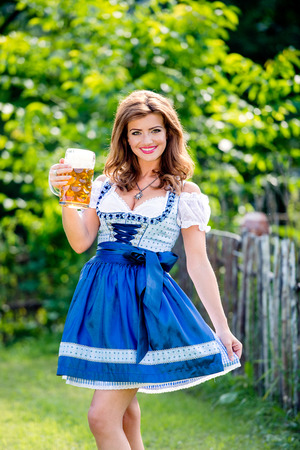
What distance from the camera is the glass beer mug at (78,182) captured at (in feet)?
7.95

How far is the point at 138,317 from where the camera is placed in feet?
7.97

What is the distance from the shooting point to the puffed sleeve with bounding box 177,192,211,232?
8.52 feet

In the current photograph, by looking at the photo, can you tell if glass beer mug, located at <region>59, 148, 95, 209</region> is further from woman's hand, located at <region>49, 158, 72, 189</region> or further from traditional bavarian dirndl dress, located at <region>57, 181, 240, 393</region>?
traditional bavarian dirndl dress, located at <region>57, 181, 240, 393</region>

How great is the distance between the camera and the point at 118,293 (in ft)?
8.07

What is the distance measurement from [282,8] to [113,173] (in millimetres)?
7614

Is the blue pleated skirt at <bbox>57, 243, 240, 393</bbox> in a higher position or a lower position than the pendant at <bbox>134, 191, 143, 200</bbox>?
lower

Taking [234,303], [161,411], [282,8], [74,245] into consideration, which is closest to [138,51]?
[234,303]

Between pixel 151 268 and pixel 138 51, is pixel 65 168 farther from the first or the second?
pixel 138 51

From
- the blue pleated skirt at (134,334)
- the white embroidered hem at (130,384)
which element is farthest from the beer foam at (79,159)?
the white embroidered hem at (130,384)

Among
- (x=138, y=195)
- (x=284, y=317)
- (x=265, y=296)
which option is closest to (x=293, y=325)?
(x=284, y=317)

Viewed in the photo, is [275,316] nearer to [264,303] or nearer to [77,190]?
[264,303]

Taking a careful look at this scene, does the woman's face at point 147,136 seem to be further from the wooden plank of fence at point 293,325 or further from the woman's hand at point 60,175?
the wooden plank of fence at point 293,325

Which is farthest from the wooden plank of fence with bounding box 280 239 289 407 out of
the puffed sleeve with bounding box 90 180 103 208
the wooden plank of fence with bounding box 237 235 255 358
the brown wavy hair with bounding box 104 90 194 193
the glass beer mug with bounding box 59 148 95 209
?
the glass beer mug with bounding box 59 148 95 209

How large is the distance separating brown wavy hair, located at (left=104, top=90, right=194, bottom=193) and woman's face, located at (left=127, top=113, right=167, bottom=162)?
0.9 inches
